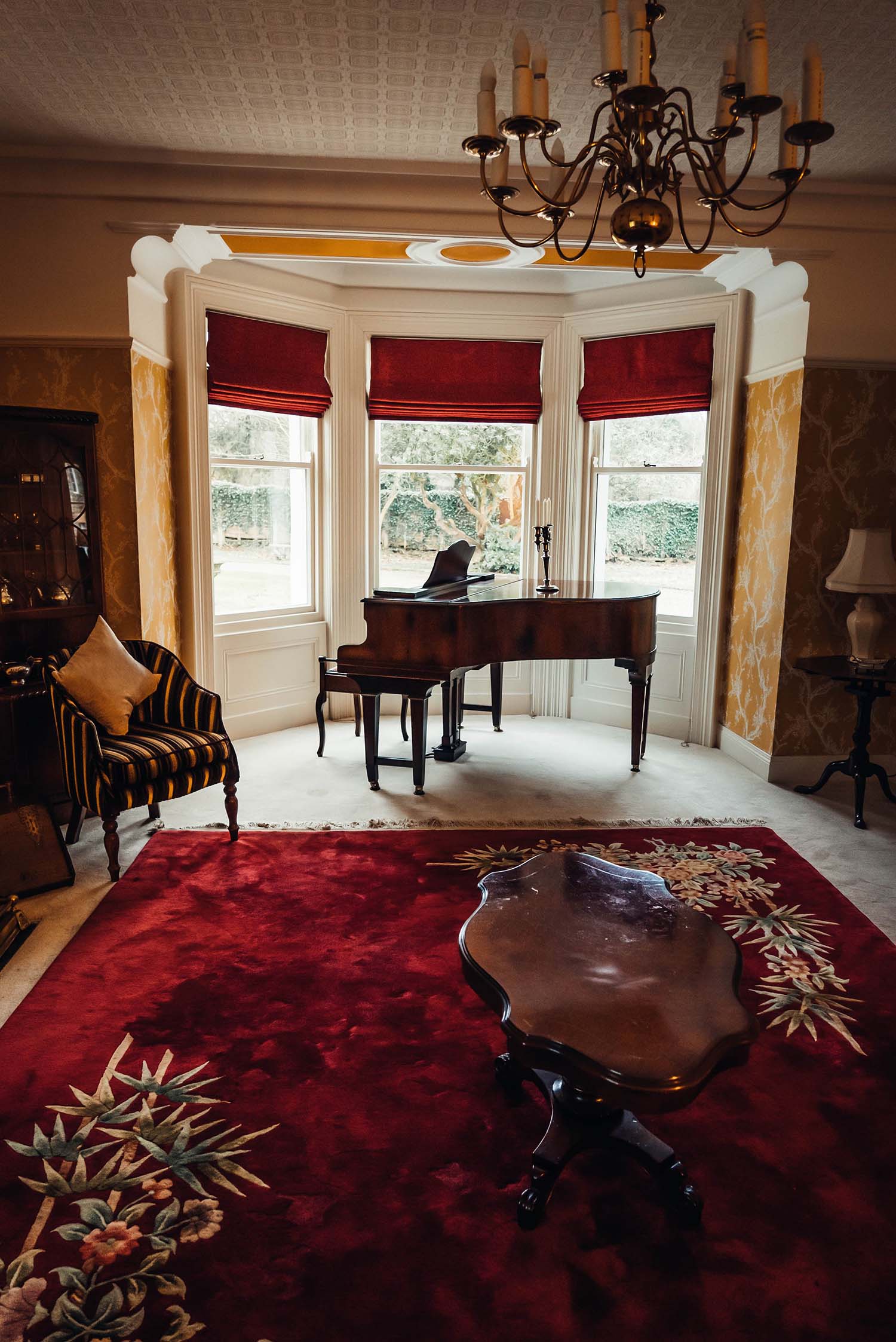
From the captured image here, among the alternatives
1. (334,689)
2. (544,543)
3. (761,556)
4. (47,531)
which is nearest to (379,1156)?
(334,689)

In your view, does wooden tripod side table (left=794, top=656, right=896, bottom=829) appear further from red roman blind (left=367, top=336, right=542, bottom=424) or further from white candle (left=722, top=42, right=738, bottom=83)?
white candle (left=722, top=42, right=738, bottom=83)

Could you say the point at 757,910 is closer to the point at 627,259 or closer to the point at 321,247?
the point at 627,259

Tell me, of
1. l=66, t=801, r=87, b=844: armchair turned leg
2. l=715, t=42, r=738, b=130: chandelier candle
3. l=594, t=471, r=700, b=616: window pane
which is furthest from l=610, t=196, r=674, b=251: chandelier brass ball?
l=594, t=471, r=700, b=616: window pane

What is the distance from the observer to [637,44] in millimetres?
1983

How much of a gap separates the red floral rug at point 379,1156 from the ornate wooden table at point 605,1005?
0.11 metres

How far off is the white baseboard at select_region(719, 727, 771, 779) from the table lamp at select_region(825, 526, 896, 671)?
33.9 inches

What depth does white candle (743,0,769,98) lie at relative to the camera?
1.96 meters

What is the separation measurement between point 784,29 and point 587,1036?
3.40 metres

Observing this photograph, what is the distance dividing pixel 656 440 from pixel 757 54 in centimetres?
410

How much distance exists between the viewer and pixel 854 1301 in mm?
1737

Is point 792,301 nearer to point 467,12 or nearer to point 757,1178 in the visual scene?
point 467,12

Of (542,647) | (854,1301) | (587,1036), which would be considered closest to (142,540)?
(542,647)

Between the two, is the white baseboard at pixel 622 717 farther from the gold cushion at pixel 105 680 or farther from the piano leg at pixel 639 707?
the gold cushion at pixel 105 680

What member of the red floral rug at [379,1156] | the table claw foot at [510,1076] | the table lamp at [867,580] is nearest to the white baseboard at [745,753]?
the table lamp at [867,580]
